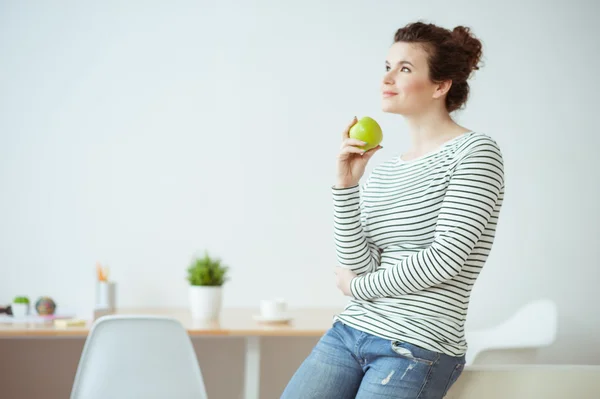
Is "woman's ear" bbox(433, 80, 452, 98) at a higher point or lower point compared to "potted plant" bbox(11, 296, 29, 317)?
higher

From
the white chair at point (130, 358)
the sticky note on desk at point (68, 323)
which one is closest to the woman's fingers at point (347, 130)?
the white chair at point (130, 358)

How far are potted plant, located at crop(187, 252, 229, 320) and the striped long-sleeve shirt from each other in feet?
3.24

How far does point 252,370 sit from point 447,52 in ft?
3.95

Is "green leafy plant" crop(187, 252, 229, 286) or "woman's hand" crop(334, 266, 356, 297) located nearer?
"woman's hand" crop(334, 266, 356, 297)

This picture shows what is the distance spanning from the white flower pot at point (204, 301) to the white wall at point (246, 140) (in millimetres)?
619

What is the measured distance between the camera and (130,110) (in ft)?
10.3

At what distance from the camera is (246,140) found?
3.20 meters

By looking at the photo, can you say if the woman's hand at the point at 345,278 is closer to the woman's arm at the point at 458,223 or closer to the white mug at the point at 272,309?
the woman's arm at the point at 458,223

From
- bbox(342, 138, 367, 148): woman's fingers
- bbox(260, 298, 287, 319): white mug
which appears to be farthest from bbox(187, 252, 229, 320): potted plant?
bbox(342, 138, 367, 148): woman's fingers

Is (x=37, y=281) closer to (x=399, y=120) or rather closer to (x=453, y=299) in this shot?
(x=399, y=120)

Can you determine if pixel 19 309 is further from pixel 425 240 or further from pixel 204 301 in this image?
pixel 425 240

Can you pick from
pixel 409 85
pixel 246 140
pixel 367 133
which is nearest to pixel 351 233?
pixel 367 133

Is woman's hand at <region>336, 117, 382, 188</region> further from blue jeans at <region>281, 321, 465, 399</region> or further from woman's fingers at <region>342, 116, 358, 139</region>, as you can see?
blue jeans at <region>281, 321, 465, 399</region>

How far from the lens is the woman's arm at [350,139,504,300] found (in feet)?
4.59
